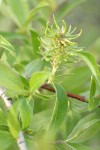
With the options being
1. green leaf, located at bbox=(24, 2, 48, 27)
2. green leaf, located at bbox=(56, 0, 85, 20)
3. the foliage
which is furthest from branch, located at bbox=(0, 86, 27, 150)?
Answer: green leaf, located at bbox=(56, 0, 85, 20)

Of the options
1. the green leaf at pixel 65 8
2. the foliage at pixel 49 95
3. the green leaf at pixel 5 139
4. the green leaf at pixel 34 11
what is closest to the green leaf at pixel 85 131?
the foliage at pixel 49 95

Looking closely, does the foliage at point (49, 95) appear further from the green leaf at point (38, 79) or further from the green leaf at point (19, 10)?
the green leaf at point (19, 10)

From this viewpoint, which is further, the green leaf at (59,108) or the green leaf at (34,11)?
the green leaf at (34,11)

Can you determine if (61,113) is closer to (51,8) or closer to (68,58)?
(68,58)

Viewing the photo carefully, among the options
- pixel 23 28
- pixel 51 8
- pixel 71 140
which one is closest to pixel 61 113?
pixel 71 140

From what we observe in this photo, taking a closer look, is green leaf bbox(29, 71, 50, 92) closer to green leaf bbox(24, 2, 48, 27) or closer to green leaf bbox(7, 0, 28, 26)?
green leaf bbox(24, 2, 48, 27)
